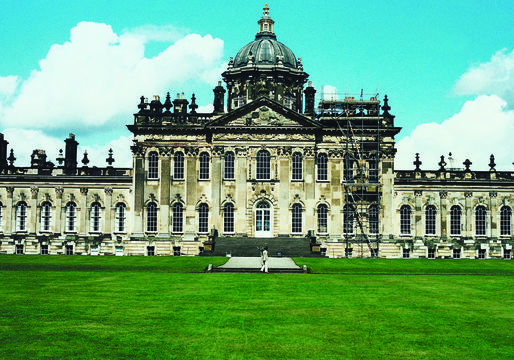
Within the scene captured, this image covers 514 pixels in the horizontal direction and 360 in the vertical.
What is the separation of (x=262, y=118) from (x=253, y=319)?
131ft

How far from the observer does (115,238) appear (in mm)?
56438

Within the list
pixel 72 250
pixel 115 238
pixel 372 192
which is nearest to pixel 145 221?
pixel 115 238

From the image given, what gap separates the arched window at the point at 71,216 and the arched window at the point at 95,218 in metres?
1.42

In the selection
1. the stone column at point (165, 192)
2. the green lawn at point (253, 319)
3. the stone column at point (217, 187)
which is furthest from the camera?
the stone column at point (165, 192)

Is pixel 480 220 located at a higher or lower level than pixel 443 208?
lower

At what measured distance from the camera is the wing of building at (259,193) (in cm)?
5462

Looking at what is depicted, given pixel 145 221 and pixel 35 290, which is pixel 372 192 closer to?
pixel 145 221

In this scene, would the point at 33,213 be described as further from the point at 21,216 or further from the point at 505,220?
the point at 505,220

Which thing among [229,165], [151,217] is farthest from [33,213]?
[229,165]

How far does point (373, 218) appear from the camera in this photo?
5550 cm

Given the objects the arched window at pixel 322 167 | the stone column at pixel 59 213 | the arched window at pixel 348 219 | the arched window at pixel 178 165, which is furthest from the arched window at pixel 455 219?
the stone column at pixel 59 213

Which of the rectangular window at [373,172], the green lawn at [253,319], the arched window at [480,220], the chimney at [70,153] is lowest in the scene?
the green lawn at [253,319]

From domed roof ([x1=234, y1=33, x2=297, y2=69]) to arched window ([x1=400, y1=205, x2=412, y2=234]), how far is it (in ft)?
59.6

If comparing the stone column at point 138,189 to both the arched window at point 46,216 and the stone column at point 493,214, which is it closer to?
the arched window at point 46,216
